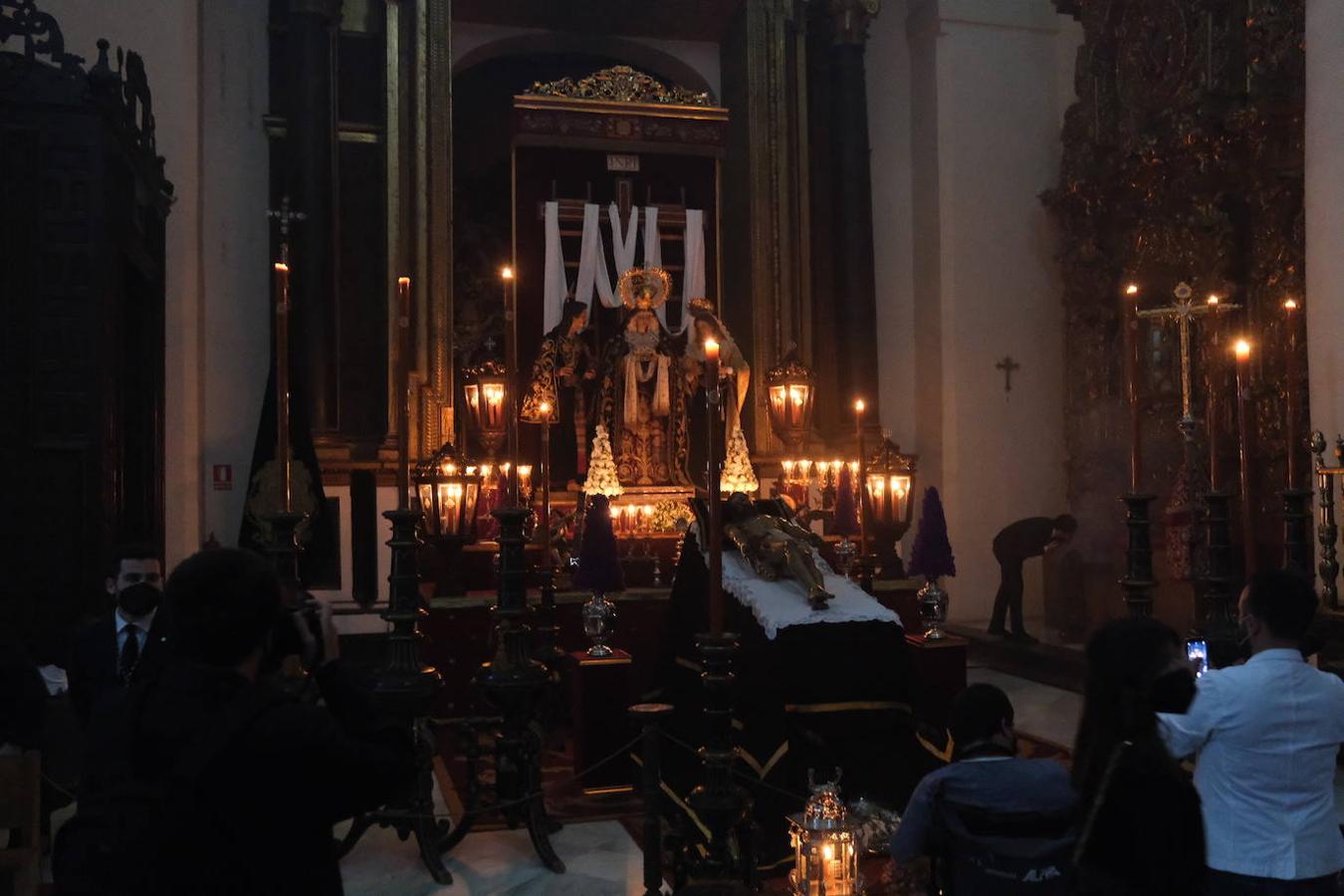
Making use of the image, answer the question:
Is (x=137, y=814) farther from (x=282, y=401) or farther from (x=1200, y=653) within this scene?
(x=1200, y=653)

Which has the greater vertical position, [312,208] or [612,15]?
[612,15]

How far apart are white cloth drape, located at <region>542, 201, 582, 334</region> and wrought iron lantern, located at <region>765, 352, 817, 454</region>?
2658 millimetres

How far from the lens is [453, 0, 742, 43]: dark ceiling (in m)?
14.9

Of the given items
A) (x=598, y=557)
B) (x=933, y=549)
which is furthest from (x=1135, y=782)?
(x=933, y=549)

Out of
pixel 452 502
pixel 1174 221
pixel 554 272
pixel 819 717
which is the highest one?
pixel 1174 221

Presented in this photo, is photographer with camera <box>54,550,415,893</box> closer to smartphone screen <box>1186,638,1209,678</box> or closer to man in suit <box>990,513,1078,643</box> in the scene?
smartphone screen <box>1186,638,1209,678</box>

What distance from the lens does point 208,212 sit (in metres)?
12.9

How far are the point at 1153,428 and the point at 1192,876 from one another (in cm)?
1108

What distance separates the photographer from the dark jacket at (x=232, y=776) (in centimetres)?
212

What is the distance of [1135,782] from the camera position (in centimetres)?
243

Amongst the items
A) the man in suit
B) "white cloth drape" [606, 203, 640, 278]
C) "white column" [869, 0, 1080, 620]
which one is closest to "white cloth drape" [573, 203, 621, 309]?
"white cloth drape" [606, 203, 640, 278]

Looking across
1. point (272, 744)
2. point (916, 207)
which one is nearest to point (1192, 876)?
point (272, 744)

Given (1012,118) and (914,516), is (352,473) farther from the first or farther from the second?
(1012,118)

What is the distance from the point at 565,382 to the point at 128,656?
29.1 feet
